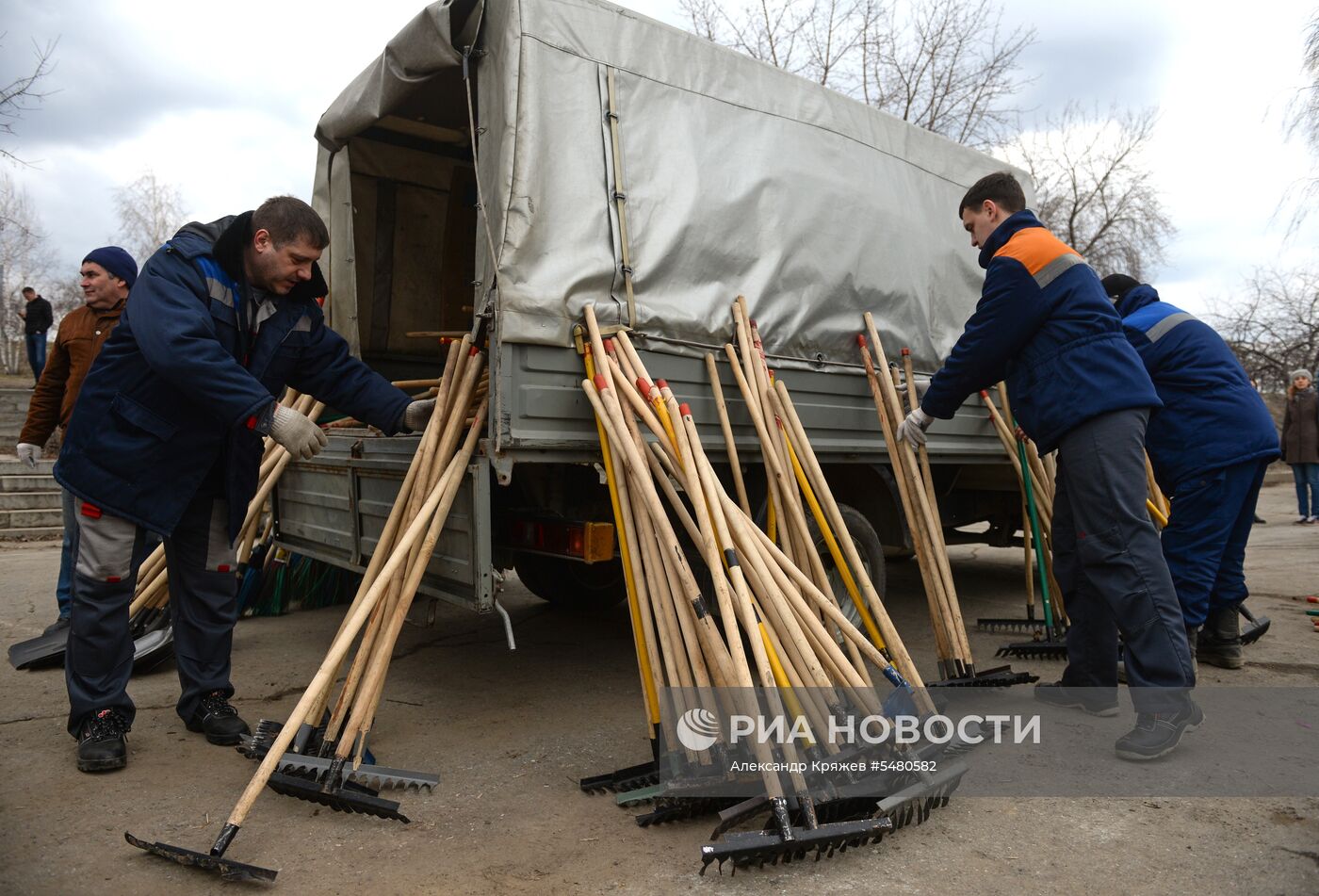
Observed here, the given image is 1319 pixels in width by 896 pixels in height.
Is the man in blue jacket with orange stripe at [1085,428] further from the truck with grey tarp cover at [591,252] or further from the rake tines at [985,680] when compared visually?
the truck with grey tarp cover at [591,252]

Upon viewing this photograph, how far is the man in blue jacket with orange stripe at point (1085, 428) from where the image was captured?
2871mm

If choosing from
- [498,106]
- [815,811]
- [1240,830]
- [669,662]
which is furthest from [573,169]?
[1240,830]

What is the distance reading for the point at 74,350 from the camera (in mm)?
4480

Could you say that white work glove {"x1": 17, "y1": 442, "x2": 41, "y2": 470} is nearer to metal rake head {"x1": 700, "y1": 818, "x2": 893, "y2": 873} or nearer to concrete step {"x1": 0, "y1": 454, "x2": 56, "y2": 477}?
metal rake head {"x1": 700, "y1": 818, "x2": 893, "y2": 873}

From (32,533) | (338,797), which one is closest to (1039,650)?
(338,797)

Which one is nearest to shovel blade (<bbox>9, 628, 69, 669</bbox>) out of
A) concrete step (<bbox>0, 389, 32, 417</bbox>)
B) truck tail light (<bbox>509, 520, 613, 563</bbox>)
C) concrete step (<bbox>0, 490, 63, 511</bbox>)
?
truck tail light (<bbox>509, 520, 613, 563</bbox>)

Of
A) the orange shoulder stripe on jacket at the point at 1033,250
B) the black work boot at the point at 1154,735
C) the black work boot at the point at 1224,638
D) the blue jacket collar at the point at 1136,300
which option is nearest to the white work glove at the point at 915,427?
the orange shoulder stripe on jacket at the point at 1033,250

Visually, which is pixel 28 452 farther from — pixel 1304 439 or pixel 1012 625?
pixel 1304 439

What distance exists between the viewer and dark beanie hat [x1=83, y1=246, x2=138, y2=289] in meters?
4.11

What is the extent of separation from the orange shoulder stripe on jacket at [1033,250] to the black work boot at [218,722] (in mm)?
3224

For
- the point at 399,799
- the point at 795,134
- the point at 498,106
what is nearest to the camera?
the point at 399,799

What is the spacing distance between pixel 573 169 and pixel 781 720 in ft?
7.01

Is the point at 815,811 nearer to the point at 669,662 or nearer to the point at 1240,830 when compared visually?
the point at 669,662

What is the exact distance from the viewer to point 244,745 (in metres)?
2.83
